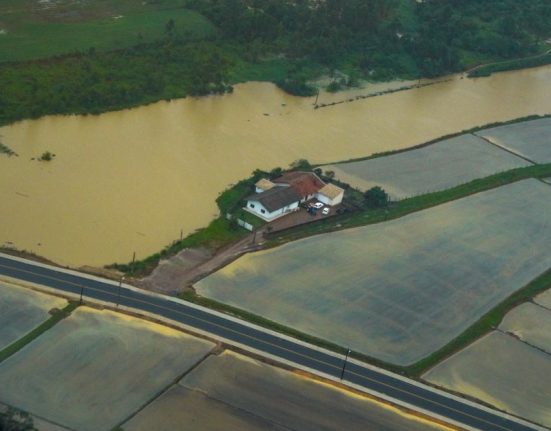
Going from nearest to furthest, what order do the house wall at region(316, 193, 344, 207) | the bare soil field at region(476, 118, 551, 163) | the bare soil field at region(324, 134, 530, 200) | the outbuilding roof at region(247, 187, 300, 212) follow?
the outbuilding roof at region(247, 187, 300, 212)
the house wall at region(316, 193, 344, 207)
the bare soil field at region(324, 134, 530, 200)
the bare soil field at region(476, 118, 551, 163)

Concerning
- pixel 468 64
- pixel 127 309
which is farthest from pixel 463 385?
pixel 468 64

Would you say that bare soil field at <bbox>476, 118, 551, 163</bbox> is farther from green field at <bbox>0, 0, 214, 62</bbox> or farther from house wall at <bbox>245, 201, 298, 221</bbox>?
green field at <bbox>0, 0, 214, 62</bbox>

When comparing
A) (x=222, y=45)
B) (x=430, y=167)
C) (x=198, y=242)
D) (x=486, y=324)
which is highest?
(x=222, y=45)

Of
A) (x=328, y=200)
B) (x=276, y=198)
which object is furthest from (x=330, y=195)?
(x=276, y=198)

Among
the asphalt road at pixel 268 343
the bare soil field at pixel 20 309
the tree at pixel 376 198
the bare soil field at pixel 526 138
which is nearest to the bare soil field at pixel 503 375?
the asphalt road at pixel 268 343

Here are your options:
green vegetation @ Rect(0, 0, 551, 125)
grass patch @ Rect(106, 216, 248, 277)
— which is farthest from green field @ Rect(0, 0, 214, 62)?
grass patch @ Rect(106, 216, 248, 277)

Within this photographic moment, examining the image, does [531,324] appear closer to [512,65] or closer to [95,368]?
[95,368]
